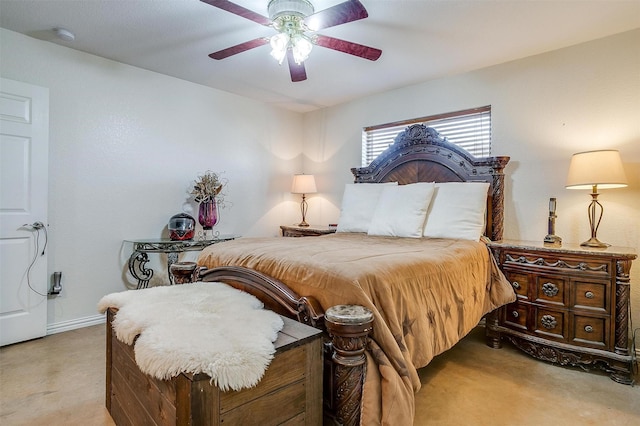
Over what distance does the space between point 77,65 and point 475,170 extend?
12.6 ft

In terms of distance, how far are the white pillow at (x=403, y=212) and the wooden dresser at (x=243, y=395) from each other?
5.51ft

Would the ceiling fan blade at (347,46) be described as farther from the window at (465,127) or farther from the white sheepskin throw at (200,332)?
the white sheepskin throw at (200,332)

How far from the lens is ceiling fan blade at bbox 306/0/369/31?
1.88 metres

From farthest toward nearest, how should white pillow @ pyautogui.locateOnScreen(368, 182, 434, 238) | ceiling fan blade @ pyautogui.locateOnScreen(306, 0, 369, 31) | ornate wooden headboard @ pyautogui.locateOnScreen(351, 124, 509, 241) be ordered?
ornate wooden headboard @ pyautogui.locateOnScreen(351, 124, 509, 241) < white pillow @ pyautogui.locateOnScreen(368, 182, 434, 238) < ceiling fan blade @ pyautogui.locateOnScreen(306, 0, 369, 31)

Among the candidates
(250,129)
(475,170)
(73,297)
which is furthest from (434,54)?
(73,297)

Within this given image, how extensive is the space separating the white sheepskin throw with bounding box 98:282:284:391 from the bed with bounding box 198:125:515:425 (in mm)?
205

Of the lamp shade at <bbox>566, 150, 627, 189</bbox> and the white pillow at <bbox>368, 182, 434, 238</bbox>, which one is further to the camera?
the white pillow at <bbox>368, 182, 434, 238</bbox>

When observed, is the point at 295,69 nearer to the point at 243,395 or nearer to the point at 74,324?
the point at 243,395

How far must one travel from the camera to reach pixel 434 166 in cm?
351

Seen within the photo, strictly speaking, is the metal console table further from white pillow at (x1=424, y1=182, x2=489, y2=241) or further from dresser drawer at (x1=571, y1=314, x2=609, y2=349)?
dresser drawer at (x1=571, y1=314, x2=609, y2=349)

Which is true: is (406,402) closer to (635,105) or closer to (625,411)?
(625,411)

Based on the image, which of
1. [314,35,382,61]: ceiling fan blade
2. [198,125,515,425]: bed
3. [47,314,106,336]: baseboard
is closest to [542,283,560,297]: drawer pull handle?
[198,125,515,425]: bed

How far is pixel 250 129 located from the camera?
4.48 m

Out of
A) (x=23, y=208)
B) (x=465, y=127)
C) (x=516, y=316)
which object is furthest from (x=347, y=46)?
(x=23, y=208)
